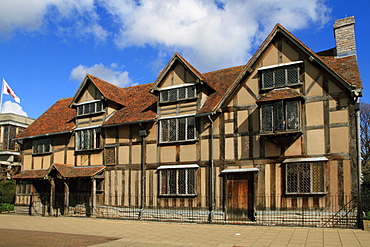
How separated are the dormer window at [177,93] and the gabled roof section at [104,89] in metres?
3.83

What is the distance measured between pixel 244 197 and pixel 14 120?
23799mm

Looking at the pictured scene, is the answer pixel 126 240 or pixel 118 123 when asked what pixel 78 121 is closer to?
pixel 118 123

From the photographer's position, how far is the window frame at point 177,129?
21.0 m

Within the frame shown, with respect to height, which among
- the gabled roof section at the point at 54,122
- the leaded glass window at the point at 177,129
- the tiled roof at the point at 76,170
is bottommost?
the tiled roof at the point at 76,170

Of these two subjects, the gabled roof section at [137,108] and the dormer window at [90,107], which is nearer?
the gabled roof section at [137,108]

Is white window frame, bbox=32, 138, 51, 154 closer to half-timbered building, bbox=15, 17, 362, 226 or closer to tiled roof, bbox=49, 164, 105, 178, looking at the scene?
half-timbered building, bbox=15, 17, 362, 226

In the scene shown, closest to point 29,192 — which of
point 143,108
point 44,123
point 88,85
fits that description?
point 44,123

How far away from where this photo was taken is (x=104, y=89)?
2477 centimetres

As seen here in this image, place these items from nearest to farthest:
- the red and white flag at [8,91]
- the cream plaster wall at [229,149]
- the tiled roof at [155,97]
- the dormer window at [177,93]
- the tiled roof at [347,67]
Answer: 1. the tiled roof at [347,67]
2. the tiled roof at [155,97]
3. the cream plaster wall at [229,149]
4. the dormer window at [177,93]
5. the red and white flag at [8,91]

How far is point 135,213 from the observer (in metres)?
22.1

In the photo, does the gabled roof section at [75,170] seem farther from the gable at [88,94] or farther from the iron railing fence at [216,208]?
the gable at [88,94]

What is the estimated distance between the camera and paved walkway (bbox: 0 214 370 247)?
13219mm

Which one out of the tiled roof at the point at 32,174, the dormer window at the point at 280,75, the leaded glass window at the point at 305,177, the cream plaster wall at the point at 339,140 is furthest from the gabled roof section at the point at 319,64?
the tiled roof at the point at 32,174

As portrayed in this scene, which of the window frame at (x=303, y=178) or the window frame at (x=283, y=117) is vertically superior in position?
the window frame at (x=283, y=117)
